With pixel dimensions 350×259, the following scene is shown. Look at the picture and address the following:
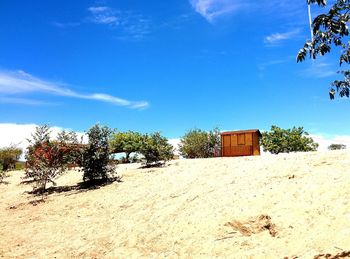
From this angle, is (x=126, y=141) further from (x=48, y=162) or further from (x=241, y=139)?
(x=48, y=162)

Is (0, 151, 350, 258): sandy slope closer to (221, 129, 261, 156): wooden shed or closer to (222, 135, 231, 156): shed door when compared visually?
(221, 129, 261, 156): wooden shed

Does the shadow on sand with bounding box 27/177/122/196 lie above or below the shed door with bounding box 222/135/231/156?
below

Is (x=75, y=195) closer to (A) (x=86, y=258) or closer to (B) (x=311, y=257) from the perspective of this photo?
(A) (x=86, y=258)

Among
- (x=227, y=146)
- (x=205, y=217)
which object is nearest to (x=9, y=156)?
(x=227, y=146)

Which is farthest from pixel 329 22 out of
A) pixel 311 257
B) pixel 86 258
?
pixel 86 258

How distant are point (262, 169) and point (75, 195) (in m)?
10.2

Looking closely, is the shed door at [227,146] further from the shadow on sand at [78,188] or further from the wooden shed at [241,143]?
the shadow on sand at [78,188]

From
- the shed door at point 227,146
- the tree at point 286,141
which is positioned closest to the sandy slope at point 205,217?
the shed door at point 227,146

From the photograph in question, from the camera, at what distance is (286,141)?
2726 inches

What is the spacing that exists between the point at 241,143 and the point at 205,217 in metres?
18.5

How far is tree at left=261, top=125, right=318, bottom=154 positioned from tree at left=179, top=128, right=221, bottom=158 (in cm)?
2191

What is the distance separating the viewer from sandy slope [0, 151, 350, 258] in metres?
9.66

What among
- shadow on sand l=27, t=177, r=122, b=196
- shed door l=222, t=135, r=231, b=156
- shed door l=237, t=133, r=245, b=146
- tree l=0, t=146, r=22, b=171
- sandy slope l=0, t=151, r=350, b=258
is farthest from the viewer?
tree l=0, t=146, r=22, b=171

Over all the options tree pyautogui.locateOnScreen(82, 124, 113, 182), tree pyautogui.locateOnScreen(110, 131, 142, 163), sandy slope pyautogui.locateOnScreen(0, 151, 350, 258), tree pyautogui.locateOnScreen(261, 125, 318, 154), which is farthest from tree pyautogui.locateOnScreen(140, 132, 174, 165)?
tree pyautogui.locateOnScreen(261, 125, 318, 154)
